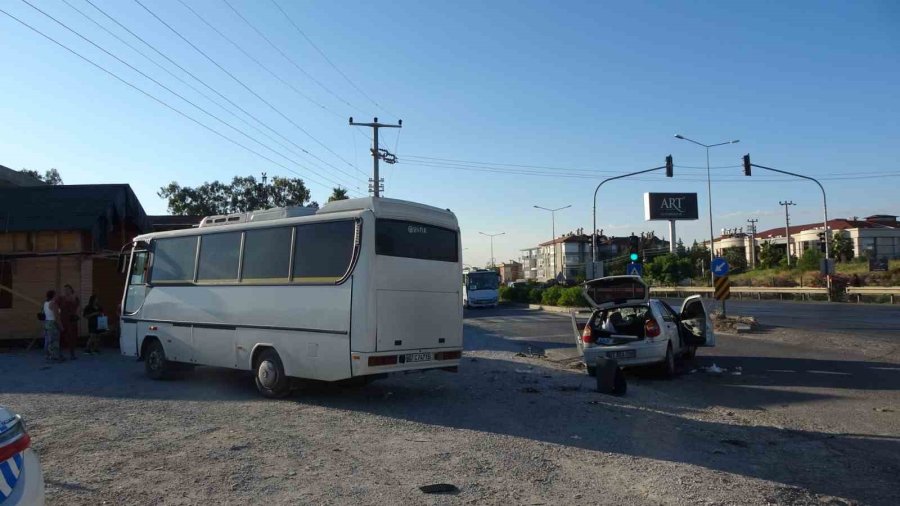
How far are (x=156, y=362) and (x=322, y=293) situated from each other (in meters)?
5.37

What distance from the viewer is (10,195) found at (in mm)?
19344

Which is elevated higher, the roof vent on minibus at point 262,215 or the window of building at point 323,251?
the roof vent on minibus at point 262,215

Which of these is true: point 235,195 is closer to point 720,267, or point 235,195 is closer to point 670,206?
point 720,267

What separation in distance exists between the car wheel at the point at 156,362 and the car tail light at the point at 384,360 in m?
5.64

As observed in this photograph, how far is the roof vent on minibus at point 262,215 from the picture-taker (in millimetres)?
11414

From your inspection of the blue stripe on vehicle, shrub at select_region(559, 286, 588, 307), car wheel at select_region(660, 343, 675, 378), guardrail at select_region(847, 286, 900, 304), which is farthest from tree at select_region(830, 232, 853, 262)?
the blue stripe on vehicle

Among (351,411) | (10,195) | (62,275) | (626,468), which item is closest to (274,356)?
(351,411)

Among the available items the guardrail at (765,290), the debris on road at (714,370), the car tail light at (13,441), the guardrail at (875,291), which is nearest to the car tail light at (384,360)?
the car tail light at (13,441)

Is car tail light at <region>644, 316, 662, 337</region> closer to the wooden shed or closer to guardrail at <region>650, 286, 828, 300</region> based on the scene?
the wooden shed

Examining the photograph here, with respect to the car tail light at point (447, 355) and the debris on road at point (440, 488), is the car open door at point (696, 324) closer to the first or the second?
the car tail light at point (447, 355)

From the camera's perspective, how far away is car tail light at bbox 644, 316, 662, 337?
13.9 m

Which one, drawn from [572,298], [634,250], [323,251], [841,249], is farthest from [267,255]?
[841,249]

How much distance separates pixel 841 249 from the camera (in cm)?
8075

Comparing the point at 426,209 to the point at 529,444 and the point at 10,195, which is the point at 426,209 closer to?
the point at 529,444
